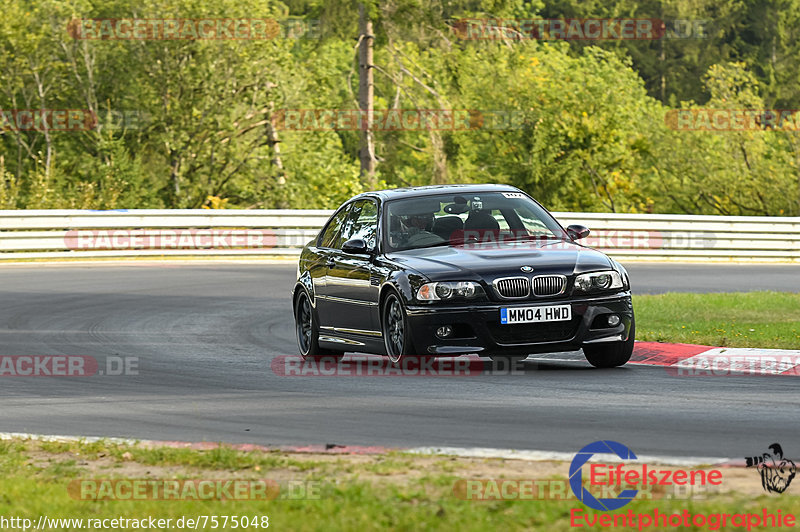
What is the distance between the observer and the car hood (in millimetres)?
10586

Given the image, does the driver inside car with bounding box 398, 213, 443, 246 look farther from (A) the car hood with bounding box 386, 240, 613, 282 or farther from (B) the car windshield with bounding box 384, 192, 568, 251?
(A) the car hood with bounding box 386, 240, 613, 282

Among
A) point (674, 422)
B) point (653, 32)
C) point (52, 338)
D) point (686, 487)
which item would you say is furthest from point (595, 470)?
point (653, 32)

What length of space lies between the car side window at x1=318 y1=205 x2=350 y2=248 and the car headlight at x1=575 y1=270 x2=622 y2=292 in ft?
10.3

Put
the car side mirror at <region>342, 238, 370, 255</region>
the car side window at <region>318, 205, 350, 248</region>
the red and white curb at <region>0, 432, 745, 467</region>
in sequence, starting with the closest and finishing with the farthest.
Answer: the red and white curb at <region>0, 432, 745, 467</region> < the car side mirror at <region>342, 238, 370, 255</region> < the car side window at <region>318, 205, 350, 248</region>

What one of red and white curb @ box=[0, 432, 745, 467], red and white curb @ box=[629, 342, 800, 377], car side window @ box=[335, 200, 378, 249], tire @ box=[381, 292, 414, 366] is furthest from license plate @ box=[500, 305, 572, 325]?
red and white curb @ box=[0, 432, 745, 467]

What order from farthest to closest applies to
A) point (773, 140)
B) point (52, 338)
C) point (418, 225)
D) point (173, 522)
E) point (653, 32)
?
point (653, 32) → point (773, 140) → point (52, 338) → point (418, 225) → point (173, 522)

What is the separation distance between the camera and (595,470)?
643cm

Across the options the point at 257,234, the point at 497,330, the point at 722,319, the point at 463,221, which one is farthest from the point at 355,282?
the point at 257,234

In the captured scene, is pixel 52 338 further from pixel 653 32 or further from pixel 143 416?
pixel 653 32

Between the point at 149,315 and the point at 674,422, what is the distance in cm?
1004

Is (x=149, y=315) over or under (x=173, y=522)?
under

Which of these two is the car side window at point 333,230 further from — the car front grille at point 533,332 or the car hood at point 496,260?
the car front grille at point 533,332

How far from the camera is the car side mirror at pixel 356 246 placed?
11805 millimetres

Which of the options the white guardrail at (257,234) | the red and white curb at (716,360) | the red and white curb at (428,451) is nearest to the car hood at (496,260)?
the red and white curb at (716,360)
